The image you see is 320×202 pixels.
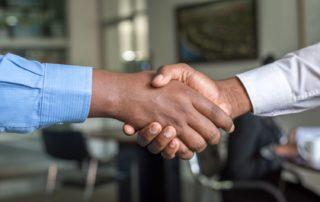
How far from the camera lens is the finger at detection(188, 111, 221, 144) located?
1561 mm

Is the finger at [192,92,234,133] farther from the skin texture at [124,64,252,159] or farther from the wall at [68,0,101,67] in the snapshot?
the wall at [68,0,101,67]

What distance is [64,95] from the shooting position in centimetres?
130

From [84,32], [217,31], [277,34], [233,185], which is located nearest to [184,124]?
[233,185]

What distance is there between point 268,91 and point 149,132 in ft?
1.20

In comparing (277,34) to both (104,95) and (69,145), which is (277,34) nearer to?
(69,145)

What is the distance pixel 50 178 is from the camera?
4.94 metres

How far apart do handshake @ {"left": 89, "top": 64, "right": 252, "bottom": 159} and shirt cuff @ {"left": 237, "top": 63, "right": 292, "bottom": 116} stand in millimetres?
29

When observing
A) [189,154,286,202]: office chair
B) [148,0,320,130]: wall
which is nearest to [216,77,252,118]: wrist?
[189,154,286,202]: office chair

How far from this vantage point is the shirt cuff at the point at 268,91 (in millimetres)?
1542

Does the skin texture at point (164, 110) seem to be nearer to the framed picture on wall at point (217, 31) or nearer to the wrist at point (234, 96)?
the wrist at point (234, 96)

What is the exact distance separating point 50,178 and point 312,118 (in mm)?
2423

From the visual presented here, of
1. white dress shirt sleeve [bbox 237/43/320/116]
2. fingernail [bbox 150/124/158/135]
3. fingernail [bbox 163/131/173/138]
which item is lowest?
fingernail [bbox 163/131/173/138]

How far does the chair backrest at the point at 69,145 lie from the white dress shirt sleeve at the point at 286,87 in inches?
102

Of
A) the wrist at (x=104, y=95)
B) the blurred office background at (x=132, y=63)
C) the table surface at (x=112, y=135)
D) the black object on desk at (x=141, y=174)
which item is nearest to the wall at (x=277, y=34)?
the blurred office background at (x=132, y=63)
